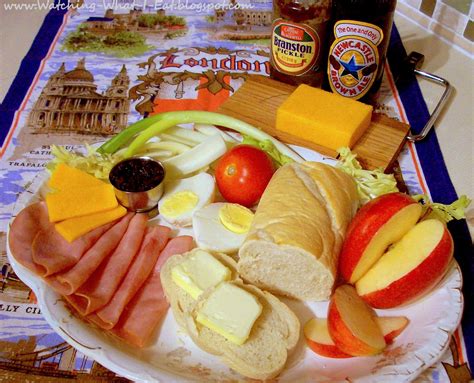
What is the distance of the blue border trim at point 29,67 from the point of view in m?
2.75

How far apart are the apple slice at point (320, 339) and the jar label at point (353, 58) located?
1413 mm

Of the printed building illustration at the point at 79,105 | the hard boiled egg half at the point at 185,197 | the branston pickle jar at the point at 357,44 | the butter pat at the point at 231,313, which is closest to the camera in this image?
the butter pat at the point at 231,313

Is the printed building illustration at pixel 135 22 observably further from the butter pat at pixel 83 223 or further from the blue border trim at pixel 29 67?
the butter pat at pixel 83 223

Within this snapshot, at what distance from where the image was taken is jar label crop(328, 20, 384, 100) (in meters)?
2.40

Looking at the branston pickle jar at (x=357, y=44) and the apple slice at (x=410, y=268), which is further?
the branston pickle jar at (x=357, y=44)

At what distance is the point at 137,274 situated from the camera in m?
1.79

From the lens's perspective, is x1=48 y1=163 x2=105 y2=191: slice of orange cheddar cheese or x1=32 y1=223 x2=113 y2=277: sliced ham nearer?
x1=32 y1=223 x2=113 y2=277: sliced ham

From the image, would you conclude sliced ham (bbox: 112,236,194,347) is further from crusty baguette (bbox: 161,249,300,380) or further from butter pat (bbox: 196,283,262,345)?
butter pat (bbox: 196,283,262,345)

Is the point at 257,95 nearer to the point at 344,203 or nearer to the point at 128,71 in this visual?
the point at 128,71

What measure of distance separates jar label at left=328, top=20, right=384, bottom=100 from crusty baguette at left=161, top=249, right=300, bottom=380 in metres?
1.41

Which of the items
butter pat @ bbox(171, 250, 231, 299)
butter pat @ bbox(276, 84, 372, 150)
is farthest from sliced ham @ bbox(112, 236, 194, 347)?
butter pat @ bbox(276, 84, 372, 150)

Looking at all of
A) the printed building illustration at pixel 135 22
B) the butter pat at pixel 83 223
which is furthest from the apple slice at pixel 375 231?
the printed building illustration at pixel 135 22

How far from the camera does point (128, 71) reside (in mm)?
3113

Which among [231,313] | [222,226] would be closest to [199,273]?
[231,313]
